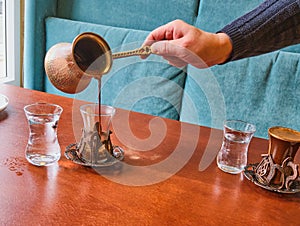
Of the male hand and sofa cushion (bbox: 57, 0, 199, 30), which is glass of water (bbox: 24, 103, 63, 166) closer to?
the male hand

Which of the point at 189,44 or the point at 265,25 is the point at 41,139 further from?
the point at 265,25

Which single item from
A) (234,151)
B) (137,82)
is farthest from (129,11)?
(234,151)

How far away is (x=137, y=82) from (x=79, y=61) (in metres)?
1.03

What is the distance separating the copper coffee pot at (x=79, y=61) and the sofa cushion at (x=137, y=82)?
35.9 inches

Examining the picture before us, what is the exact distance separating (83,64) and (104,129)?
0.15 metres

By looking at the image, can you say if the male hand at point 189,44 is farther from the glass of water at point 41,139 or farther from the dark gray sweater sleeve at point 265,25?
the glass of water at point 41,139

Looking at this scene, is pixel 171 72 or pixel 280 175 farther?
pixel 171 72

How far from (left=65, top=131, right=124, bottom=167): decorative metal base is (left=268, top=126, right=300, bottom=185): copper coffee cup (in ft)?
1.06

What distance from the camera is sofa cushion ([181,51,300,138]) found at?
1.55m

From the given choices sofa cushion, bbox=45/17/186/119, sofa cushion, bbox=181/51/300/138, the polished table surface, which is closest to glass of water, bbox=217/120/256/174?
the polished table surface

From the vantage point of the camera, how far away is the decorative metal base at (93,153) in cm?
76

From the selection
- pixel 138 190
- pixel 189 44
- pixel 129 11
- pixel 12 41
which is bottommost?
pixel 138 190

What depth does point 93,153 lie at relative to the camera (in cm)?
76

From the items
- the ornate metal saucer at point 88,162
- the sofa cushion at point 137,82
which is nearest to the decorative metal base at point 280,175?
the ornate metal saucer at point 88,162
